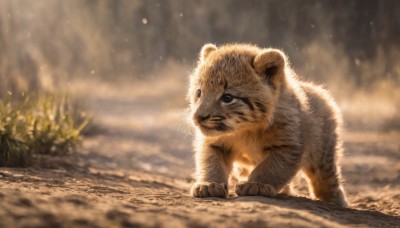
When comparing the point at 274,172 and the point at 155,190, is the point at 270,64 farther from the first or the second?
the point at 155,190

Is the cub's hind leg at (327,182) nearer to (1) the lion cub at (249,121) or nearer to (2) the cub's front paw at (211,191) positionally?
(1) the lion cub at (249,121)

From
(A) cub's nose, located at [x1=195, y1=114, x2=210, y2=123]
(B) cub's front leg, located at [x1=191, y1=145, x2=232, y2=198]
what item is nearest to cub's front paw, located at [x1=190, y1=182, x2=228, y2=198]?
(B) cub's front leg, located at [x1=191, y1=145, x2=232, y2=198]

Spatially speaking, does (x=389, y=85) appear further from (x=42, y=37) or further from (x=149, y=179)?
(x=42, y=37)

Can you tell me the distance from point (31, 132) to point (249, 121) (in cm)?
406

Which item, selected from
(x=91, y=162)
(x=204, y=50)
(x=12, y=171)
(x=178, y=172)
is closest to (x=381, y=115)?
(x=178, y=172)

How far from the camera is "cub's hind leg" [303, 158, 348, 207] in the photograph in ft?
22.2

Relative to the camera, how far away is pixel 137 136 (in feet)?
50.7

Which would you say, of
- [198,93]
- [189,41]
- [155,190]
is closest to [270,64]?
[198,93]

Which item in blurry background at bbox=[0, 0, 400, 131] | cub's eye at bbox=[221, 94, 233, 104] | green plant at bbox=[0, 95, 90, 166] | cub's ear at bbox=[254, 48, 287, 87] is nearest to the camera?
cub's eye at bbox=[221, 94, 233, 104]

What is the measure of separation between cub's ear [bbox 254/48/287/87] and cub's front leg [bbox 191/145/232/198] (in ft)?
2.96

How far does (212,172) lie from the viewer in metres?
5.52

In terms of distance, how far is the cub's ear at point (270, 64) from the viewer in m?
5.69

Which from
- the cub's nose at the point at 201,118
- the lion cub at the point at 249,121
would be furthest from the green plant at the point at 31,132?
the cub's nose at the point at 201,118

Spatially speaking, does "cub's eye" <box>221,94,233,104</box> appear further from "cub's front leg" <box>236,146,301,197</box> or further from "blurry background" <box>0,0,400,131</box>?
"blurry background" <box>0,0,400,131</box>
